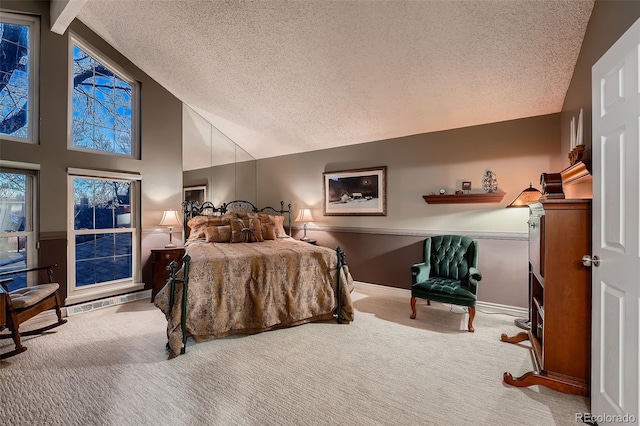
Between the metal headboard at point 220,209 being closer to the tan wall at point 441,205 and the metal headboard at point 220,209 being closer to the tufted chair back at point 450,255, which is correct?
the tan wall at point 441,205

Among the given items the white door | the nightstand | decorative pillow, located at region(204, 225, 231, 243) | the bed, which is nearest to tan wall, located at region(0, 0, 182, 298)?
the nightstand

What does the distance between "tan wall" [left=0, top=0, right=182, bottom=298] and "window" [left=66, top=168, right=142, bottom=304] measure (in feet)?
0.50

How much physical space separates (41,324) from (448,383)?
455 centimetres

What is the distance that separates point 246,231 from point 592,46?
434cm

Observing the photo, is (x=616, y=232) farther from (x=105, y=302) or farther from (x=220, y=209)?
(x=105, y=302)

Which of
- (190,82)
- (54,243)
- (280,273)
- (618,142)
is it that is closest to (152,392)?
(280,273)

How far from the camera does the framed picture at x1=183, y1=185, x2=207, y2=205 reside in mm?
5384

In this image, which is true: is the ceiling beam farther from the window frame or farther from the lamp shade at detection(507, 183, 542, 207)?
the lamp shade at detection(507, 183, 542, 207)

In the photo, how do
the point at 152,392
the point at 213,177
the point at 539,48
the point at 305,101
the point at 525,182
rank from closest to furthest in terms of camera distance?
the point at 152,392 < the point at 539,48 < the point at 525,182 < the point at 305,101 < the point at 213,177

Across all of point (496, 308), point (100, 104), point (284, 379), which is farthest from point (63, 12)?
point (496, 308)

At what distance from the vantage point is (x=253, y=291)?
3.27 m

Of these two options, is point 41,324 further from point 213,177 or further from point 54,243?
point 213,177

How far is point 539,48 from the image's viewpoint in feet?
9.05

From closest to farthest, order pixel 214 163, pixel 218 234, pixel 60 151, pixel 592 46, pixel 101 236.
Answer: pixel 592 46 < pixel 60 151 < pixel 101 236 < pixel 218 234 < pixel 214 163
